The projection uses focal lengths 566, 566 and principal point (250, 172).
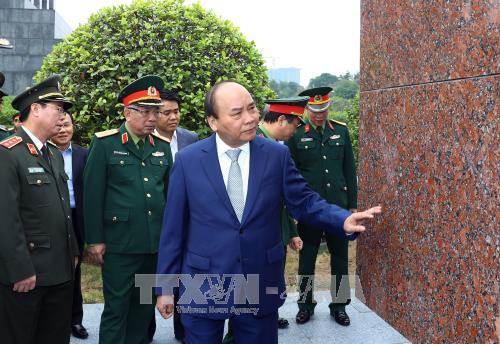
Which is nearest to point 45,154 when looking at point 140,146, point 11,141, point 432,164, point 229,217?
point 11,141

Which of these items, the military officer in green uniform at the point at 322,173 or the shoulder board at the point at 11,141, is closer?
the shoulder board at the point at 11,141

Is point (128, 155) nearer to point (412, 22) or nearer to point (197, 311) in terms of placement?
point (197, 311)

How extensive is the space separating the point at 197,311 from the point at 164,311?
0.18 metres

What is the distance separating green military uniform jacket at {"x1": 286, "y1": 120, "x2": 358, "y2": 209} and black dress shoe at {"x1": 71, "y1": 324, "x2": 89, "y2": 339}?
2269 millimetres

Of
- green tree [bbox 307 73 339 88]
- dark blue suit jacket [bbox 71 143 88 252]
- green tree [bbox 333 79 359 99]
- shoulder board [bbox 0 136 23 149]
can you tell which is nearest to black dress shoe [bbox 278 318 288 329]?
dark blue suit jacket [bbox 71 143 88 252]

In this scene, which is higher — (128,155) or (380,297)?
(128,155)

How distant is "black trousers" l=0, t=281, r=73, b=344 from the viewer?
10.6 feet

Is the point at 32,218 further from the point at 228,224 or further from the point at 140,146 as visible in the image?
the point at 228,224

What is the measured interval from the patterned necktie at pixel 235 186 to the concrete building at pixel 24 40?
1697cm

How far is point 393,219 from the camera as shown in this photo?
8.10ft

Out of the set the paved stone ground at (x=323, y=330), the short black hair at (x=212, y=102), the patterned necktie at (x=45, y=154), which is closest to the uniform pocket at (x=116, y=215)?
the patterned necktie at (x=45, y=154)

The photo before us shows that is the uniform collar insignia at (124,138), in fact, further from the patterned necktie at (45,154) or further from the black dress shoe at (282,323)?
the black dress shoe at (282,323)

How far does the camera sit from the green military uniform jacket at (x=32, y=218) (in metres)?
3.10

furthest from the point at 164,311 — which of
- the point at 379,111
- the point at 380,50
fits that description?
the point at 380,50
